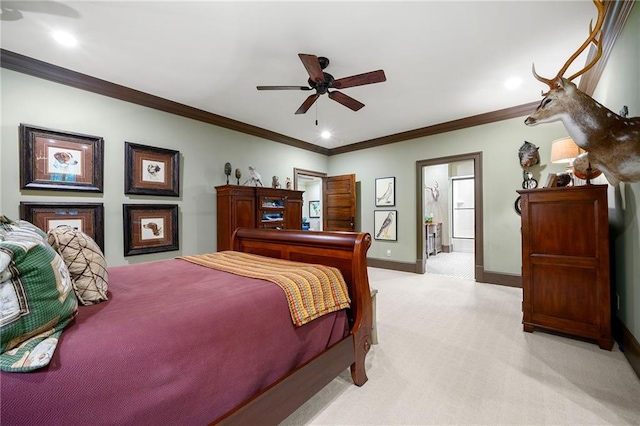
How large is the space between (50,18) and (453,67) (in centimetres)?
381

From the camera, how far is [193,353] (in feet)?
3.31

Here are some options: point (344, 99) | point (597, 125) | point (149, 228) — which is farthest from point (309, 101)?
point (149, 228)

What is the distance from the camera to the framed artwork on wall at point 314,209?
8703mm

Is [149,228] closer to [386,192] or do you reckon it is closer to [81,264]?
[81,264]

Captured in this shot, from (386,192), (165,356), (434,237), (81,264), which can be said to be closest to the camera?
(165,356)

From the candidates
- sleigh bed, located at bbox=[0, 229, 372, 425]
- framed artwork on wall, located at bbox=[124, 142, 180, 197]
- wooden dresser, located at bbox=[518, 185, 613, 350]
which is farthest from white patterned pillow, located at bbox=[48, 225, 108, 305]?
wooden dresser, located at bbox=[518, 185, 613, 350]

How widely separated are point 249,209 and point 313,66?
2.42 m

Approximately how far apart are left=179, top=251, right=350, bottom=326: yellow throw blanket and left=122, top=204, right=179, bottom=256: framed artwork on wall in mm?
2011

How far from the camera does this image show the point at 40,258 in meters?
0.86

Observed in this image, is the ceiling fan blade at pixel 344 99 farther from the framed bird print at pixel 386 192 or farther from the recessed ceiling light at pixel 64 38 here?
the framed bird print at pixel 386 192

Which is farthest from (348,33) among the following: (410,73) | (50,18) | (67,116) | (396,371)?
(67,116)

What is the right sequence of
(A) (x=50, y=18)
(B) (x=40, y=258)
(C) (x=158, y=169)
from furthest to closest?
(C) (x=158, y=169) → (A) (x=50, y=18) → (B) (x=40, y=258)

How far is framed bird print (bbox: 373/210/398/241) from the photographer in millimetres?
5359

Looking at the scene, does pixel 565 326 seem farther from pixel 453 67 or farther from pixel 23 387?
pixel 23 387
